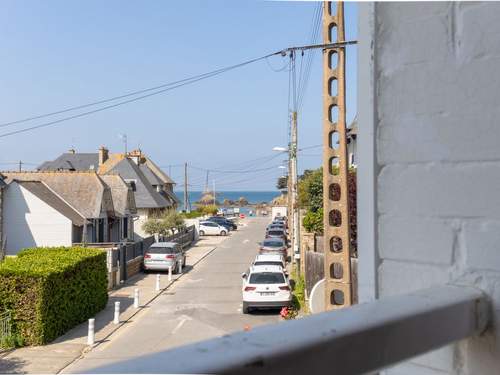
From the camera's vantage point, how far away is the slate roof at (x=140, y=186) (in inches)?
1962

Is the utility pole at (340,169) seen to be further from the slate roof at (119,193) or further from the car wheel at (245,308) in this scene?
the slate roof at (119,193)

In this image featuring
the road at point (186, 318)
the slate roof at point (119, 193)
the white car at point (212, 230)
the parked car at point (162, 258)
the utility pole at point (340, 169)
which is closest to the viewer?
the utility pole at point (340, 169)

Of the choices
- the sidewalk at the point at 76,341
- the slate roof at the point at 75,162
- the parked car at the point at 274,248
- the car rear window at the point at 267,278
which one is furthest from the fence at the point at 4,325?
the slate roof at the point at 75,162

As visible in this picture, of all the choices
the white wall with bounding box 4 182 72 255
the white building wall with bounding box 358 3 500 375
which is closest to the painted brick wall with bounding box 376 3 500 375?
the white building wall with bounding box 358 3 500 375

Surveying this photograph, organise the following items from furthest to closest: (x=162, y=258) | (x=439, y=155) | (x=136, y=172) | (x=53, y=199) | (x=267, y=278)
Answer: (x=136, y=172) < (x=53, y=199) < (x=162, y=258) < (x=267, y=278) < (x=439, y=155)

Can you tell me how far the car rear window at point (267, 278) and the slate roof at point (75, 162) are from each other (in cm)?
4314

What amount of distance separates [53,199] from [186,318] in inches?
726

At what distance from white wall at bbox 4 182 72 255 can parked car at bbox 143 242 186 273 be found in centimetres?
Result: 523

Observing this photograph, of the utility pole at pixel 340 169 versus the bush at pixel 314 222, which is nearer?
the utility pole at pixel 340 169

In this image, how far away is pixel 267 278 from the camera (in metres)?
20.2

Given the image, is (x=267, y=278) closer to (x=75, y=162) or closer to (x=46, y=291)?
(x=46, y=291)

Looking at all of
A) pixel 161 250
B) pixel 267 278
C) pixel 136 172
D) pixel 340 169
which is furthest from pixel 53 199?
pixel 340 169

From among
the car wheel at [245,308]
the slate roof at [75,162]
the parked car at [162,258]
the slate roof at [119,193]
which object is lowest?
the car wheel at [245,308]

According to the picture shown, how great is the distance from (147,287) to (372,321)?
999 inches
